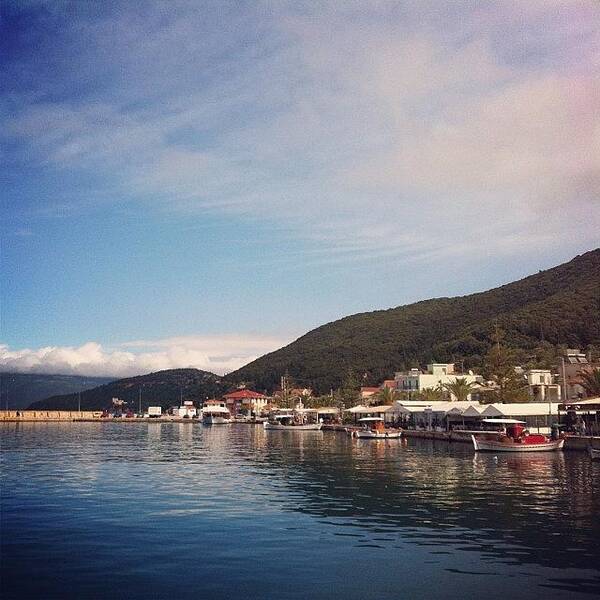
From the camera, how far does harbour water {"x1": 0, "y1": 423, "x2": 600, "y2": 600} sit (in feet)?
55.0

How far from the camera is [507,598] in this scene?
15.5 meters

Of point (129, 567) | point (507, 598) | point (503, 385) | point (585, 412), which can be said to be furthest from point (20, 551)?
point (503, 385)

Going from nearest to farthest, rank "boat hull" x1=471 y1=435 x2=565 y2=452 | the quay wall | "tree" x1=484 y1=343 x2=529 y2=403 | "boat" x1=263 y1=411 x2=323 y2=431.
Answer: "boat hull" x1=471 y1=435 x2=565 y2=452 < the quay wall < "tree" x1=484 y1=343 x2=529 y2=403 < "boat" x1=263 y1=411 x2=323 y2=431

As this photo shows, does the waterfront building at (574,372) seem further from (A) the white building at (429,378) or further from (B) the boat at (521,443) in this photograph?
(B) the boat at (521,443)

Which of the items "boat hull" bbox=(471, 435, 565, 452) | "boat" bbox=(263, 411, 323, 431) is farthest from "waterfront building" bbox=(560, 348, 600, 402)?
"boat" bbox=(263, 411, 323, 431)

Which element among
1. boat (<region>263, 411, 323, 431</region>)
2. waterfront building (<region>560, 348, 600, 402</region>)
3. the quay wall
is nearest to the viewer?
the quay wall

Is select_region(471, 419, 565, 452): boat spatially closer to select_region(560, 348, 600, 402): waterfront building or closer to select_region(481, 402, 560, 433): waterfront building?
select_region(481, 402, 560, 433): waterfront building

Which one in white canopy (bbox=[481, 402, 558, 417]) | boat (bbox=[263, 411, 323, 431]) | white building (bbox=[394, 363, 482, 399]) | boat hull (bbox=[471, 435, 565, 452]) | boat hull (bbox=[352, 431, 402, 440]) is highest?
white building (bbox=[394, 363, 482, 399])

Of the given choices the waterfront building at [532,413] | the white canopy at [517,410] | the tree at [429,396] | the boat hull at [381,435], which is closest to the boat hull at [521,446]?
the white canopy at [517,410]

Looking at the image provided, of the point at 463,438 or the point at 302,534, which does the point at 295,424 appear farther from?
the point at 302,534

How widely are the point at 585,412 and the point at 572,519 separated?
2261 inches

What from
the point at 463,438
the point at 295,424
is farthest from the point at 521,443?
the point at 295,424

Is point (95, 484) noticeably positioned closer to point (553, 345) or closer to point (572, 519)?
point (572, 519)

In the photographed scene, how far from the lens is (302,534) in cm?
2306
